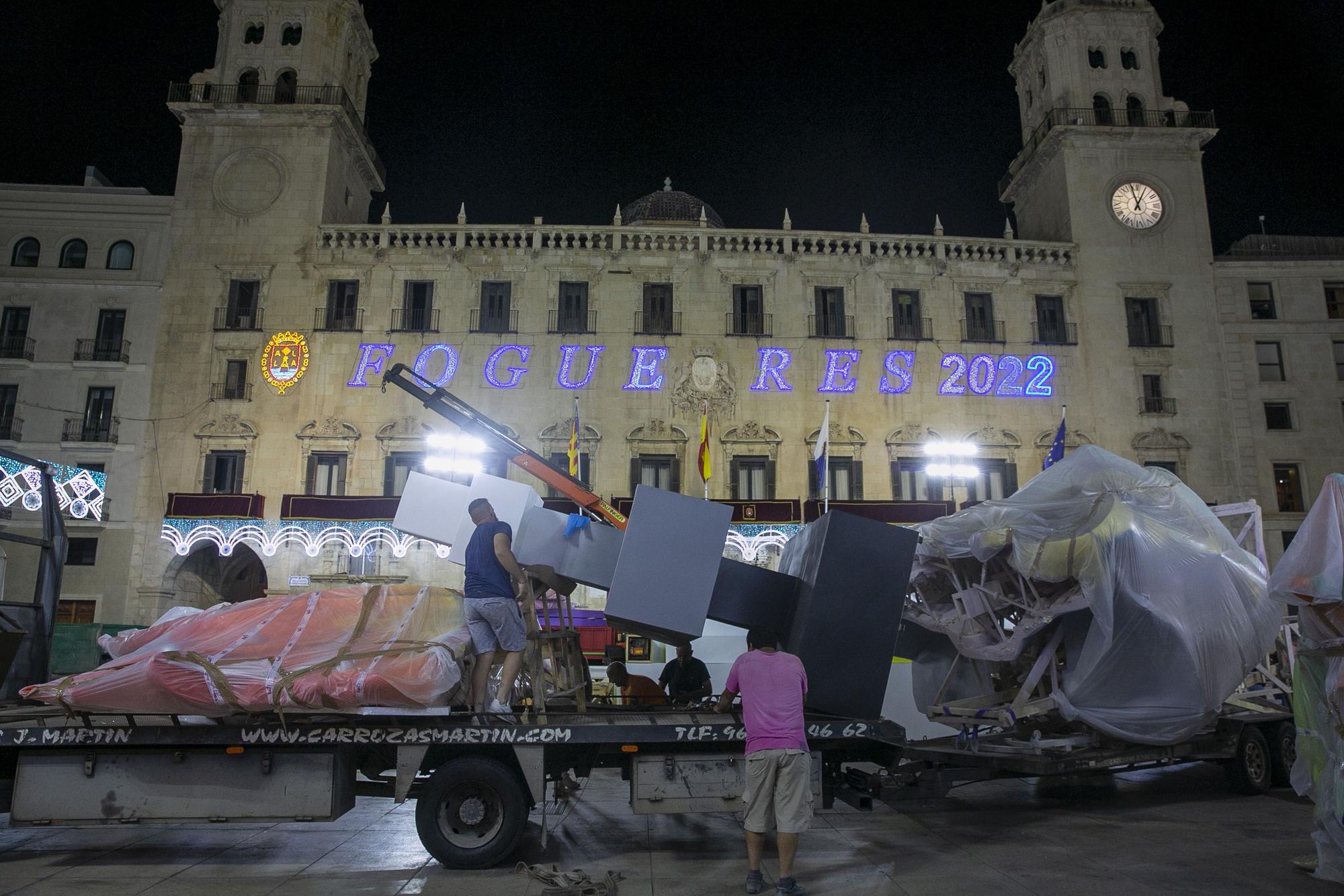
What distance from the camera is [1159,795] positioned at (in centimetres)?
1097

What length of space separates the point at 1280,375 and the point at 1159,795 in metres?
24.2

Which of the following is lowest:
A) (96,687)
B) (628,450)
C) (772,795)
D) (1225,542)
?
(772,795)

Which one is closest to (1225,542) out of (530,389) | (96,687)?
(96,687)

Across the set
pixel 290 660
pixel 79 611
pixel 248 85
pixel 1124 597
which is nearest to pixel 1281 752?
pixel 1124 597

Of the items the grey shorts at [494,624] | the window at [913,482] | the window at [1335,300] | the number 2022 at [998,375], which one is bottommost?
the grey shorts at [494,624]

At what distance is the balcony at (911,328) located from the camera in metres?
28.3

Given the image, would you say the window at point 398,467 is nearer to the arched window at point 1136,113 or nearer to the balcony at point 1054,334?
the balcony at point 1054,334

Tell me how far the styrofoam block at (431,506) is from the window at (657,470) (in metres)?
16.8

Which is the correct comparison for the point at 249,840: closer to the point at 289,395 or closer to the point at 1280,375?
the point at 289,395

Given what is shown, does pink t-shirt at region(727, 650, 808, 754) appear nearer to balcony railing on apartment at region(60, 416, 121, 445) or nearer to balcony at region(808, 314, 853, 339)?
balcony at region(808, 314, 853, 339)

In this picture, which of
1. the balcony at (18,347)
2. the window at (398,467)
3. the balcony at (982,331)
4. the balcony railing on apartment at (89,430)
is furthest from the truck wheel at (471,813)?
the balcony at (18,347)

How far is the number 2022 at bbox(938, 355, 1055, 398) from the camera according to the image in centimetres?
2786

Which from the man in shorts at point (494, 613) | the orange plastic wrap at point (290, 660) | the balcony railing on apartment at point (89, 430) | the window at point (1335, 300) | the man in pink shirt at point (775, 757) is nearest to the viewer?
the man in pink shirt at point (775, 757)

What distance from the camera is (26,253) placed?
94.3 ft
